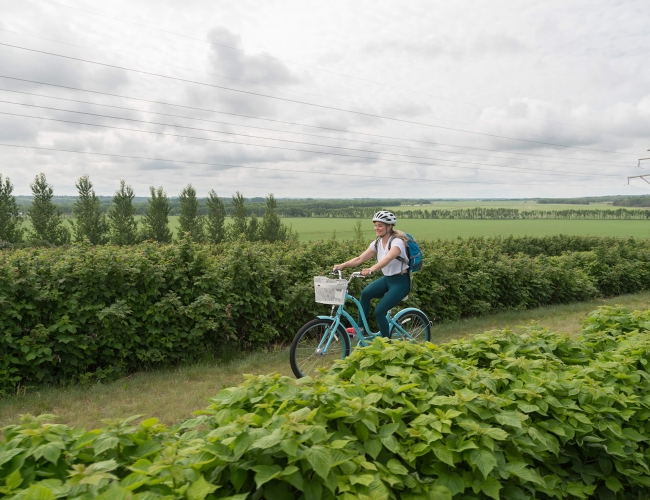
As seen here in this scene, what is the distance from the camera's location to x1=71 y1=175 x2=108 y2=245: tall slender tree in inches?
1572

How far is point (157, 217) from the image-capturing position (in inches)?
1734

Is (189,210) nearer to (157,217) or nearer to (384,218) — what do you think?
(157,217)

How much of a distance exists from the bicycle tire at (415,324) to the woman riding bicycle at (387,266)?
0.64m

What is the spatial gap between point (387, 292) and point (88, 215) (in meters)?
40.1

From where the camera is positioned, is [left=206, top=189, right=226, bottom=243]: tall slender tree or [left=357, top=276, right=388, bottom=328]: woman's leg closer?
[left=357, top=276, right=388, bottom=328]: woman's leg

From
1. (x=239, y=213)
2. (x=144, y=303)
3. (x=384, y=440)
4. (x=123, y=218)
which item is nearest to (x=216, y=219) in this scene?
(x=239, y=213)

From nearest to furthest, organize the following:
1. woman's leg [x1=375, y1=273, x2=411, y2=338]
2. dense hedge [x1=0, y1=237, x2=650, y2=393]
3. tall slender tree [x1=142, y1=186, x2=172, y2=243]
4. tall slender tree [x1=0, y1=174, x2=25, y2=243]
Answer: dense hedge [x1=0, y1=237, x2=650, y2=393]
woman's leg [x1=375, y1=273, x2=411, y2=338]
tall slender tree [x1=0, y1=174, x2=25, y2=243]
tall slender tree [x1=142, y1=186, x2=172, y2=243]

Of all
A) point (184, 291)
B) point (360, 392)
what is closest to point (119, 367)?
point (184, 291)

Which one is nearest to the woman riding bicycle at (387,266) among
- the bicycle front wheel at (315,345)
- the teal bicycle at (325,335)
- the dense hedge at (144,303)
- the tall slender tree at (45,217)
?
the teal bicycle at (325,335)

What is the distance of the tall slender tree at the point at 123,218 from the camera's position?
134ft

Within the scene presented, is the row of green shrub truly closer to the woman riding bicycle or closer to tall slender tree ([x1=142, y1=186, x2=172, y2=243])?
the woman riding bicycle

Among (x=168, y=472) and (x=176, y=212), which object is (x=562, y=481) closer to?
(x=168, y=472)

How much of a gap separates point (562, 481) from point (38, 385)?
557cm

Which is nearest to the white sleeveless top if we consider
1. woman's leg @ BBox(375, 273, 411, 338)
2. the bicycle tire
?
woman's leg @ BBox(375, 273, 411, 338)
